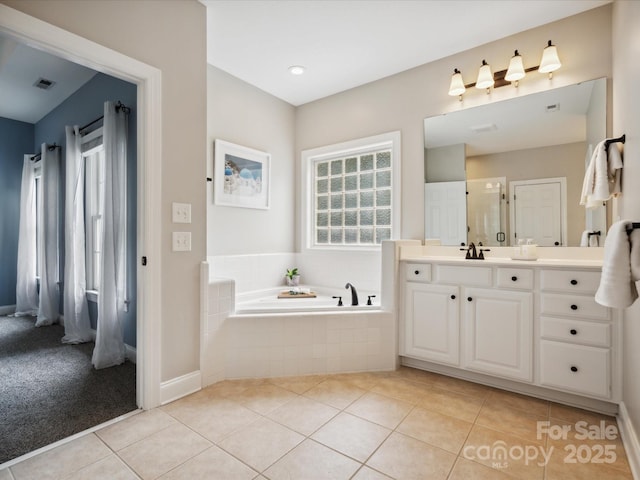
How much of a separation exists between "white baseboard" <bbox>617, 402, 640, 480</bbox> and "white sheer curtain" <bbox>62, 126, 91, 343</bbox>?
4184mm


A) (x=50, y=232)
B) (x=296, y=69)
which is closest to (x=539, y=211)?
(x=296, y=69)

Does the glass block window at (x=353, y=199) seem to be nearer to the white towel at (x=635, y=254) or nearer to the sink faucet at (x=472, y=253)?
the sink faucet at (x=472, y=253)

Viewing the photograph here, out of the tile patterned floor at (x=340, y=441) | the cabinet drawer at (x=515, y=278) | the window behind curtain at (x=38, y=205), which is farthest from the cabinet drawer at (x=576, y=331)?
the window behind curtain at (x=38, y=205)

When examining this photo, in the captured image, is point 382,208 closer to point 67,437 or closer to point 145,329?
point 145,329

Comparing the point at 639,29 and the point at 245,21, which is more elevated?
the point at 245,21

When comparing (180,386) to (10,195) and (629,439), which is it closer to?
(629,439)

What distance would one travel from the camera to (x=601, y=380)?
6.23 ft

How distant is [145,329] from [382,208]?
2.48m

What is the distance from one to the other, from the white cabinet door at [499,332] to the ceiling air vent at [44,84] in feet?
14.5

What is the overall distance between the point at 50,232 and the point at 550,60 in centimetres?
520

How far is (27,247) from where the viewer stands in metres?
Result: 4.30

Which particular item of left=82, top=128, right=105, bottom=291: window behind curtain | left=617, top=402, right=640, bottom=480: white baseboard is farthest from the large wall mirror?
left=82, top=128, right=105, bottom=291: window behind curtain

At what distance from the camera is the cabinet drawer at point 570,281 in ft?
6.37

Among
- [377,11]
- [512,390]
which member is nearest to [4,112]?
[377,11]
